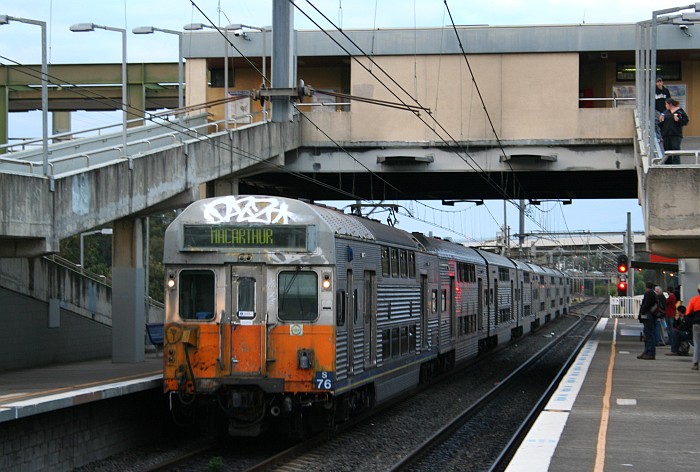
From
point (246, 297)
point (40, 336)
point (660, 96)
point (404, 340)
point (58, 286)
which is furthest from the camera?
point (660, 96)

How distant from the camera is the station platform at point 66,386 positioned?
38.5 feet

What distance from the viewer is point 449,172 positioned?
2911 centimetres

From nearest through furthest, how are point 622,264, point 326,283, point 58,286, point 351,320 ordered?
point 326,283 < point 351,320 < point 58,286 < point 622,264

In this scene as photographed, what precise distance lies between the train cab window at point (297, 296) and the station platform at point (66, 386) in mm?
2449

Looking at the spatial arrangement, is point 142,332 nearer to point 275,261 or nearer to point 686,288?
point 275,261

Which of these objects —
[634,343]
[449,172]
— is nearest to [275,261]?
[449,172]

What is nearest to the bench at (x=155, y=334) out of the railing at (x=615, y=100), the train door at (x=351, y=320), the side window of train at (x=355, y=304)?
the side window of train at (x=355, y=304)

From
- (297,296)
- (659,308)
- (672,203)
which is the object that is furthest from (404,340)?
(659,308)

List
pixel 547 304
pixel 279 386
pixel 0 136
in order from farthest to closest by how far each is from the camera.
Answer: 1. pixel 547 304
2. pixel 0 136
3. pixel 279 386

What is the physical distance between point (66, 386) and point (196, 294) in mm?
2350

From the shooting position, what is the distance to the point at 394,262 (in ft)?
56.1

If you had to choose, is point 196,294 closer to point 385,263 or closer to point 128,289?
point 385,263

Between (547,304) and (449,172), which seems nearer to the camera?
(449,172)

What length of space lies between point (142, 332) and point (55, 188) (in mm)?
5627
